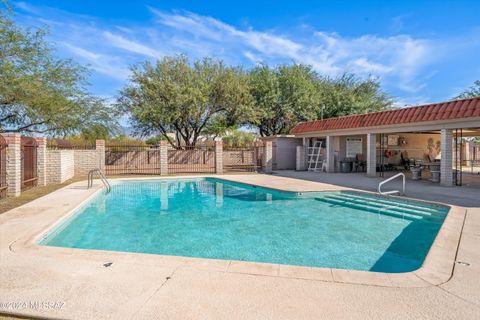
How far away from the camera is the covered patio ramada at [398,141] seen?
1087 cm

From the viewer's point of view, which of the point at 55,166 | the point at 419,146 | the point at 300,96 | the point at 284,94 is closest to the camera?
the point at 55,166

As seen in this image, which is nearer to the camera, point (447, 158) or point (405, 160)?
point (447, 158)

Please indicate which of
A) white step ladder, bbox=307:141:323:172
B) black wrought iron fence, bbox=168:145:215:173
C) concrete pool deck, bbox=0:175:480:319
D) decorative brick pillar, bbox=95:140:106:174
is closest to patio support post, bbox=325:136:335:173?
white step ladder, bbox=307:141:323:172

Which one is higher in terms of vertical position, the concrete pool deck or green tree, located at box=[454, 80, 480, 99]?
green tree, located at box=[454, 80, 480, 99]

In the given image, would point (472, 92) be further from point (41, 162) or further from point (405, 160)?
point (41, 162)

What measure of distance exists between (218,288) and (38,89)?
1498cm

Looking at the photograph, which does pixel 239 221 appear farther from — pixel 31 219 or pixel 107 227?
pixel 31 219

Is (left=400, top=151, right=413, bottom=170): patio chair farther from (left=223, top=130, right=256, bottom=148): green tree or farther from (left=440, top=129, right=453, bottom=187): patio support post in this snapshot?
(left=223, top=130, right=256, bottom=148): green tree

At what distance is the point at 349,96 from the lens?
24812mm

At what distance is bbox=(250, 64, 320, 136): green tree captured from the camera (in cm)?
2414

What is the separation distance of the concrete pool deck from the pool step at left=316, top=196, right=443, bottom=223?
2985 millimetres

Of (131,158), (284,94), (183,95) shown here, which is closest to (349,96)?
(284,94)

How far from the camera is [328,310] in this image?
2.62 meters

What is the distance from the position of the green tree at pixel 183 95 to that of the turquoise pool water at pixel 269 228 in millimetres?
11176
